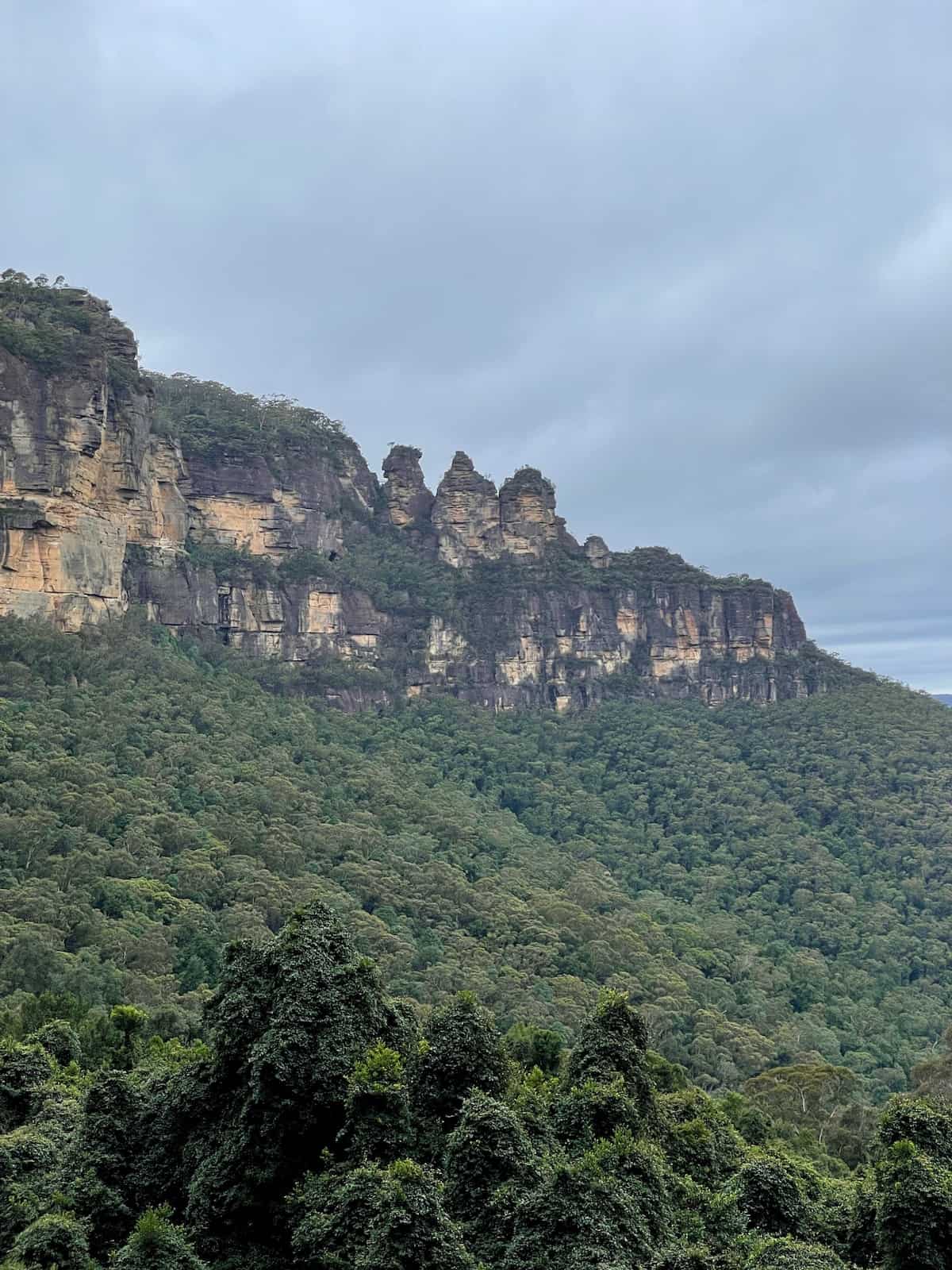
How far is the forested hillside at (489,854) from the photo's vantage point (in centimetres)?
3881

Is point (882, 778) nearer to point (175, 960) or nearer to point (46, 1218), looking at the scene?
point (175, 960)

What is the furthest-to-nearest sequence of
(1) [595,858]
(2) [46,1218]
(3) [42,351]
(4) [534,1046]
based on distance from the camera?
(1) [595,858] → (3) [42,351] → (4) [534,1046] → (2) [46,1218]

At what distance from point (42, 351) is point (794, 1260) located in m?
60.6

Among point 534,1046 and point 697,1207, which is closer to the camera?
point 697,1207

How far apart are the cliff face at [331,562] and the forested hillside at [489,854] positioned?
162 inches

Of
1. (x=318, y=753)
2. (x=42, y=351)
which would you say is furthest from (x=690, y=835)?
(x=42, y=351)

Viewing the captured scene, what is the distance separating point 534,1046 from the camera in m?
27.9

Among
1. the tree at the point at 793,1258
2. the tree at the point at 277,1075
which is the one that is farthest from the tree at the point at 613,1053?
the tree at the point at 793,1258

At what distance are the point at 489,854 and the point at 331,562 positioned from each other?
3667cm

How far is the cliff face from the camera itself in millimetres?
58500

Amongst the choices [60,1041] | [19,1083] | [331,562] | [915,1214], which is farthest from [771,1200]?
[331,562]

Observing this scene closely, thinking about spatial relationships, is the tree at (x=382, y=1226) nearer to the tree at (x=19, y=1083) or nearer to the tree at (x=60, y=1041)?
the tree at (x=19, y=1083)

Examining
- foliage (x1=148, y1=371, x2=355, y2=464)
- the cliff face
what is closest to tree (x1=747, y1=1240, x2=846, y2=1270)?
the cliff face

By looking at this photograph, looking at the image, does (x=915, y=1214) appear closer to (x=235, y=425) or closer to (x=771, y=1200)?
(x=771, y=1200)
